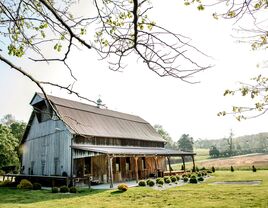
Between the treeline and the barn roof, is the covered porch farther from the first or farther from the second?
the treeline

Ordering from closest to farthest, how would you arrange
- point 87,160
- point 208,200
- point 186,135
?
point 208,200, point 87,160, point 186,135

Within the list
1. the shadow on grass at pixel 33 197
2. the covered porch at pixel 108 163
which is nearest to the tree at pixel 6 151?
the covered porch at pixel 108 163

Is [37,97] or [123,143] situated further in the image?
[123,143]

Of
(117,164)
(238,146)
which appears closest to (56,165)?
(117,164)

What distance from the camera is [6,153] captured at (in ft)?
118

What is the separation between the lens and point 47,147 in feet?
80.5

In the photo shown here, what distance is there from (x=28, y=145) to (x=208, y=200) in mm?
21909

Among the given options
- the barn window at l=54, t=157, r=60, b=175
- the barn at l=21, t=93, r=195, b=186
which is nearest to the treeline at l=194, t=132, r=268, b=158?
the barn at l=21, t=93, r=195, b=186

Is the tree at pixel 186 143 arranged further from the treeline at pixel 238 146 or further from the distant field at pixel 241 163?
the distant field at pixel 241 163

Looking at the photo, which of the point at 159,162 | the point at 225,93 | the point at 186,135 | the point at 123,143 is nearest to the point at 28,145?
the point at 123,143

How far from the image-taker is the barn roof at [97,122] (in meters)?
24.4

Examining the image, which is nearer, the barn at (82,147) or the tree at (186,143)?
the barn at (82,147)

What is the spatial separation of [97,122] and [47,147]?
5821 millimetres

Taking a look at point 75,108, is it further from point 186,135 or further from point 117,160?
point 186,135
